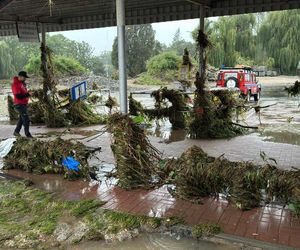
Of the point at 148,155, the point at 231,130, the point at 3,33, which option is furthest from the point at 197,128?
the point at 3,33

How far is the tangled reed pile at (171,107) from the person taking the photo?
10.5m

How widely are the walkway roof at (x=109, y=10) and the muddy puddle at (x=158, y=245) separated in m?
6.07

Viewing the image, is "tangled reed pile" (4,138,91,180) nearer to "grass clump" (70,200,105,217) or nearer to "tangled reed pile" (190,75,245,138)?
"grass clump" (70,200,105,217)

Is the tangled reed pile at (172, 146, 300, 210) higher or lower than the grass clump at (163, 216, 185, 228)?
higher

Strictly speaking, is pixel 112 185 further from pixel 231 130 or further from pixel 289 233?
pixel 231 130

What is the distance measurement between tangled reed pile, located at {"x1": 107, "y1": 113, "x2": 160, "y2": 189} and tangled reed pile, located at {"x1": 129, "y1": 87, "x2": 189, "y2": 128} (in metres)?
5.17

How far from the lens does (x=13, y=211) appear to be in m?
4.89

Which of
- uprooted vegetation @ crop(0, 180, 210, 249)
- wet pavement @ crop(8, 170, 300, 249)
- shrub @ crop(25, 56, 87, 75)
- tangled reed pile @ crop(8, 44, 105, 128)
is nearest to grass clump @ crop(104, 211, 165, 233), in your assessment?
uprooted vegetation @ crop(0, 180, 210, 249)

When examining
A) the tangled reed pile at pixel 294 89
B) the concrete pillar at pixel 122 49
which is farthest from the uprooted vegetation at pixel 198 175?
the tangled reed pile at pixel 294 89

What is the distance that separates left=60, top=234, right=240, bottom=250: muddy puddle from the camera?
383cm

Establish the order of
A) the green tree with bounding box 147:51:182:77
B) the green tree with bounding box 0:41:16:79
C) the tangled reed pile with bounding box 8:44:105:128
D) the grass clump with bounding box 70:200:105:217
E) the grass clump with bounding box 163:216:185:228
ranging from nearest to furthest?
the grass clump with bounding box 163:216:185:228, the grass clump with bounding box 70:200:105:217, the tangled reed pile with bounding box 8:44:105:128, the green tree with bounding box 147:51:182:77, the green tree with bounding box 0:41:16:79

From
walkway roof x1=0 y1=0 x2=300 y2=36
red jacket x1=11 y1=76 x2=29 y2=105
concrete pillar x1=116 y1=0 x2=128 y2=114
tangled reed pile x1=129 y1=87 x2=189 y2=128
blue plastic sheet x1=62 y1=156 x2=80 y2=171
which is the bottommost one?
blue plastic sheet x1=62 y1=156 x2=80 y2=171

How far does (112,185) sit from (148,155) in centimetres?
83

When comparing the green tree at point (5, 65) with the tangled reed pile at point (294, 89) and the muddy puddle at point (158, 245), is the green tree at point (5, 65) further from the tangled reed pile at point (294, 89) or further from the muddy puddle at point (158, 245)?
the muddy puddle at point (158, 245)
